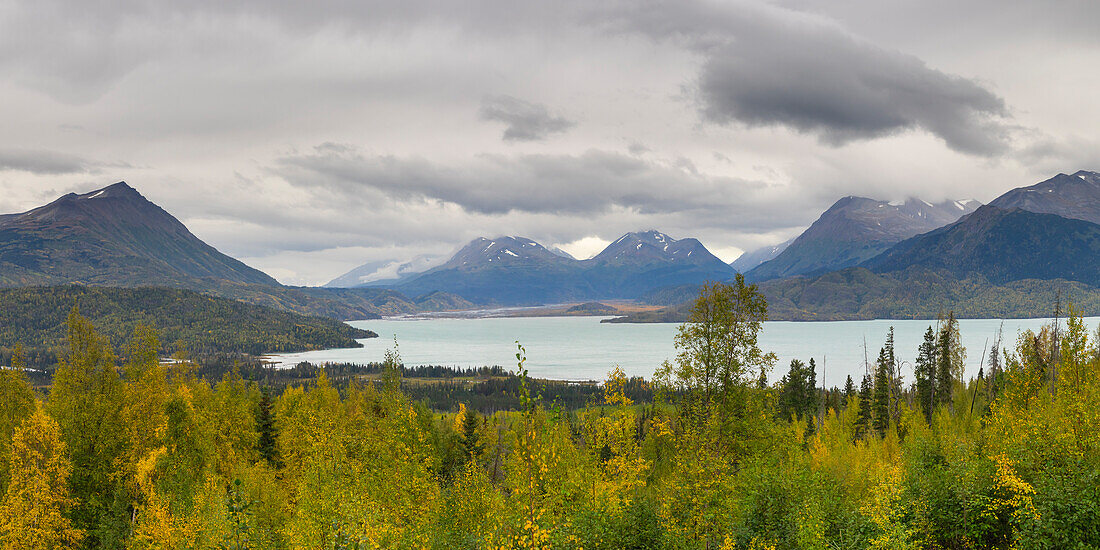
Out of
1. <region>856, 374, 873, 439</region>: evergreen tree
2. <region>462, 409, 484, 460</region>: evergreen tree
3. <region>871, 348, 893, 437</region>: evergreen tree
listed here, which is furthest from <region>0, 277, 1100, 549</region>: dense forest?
<region>856, 374, 873, 439</region>: evergreen tree

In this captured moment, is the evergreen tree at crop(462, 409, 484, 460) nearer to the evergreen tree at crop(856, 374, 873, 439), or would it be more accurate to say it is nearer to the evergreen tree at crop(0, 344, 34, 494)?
the evergreen tree at crop(0, 344, 34, 494)

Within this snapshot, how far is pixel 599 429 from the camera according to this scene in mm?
30750

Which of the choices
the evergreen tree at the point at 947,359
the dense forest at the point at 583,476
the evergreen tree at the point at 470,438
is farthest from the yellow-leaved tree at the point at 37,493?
the evergreen tree at the point at 947,359

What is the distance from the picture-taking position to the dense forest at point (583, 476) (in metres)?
22.9

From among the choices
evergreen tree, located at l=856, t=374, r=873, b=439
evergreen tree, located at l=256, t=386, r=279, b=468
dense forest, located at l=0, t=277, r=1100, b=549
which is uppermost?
dense forest, located at l=0, t=277, r=1100, b=549

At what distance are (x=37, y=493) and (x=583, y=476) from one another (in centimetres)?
3188

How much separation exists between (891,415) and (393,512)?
75.7 meters

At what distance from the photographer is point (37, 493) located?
110 ft

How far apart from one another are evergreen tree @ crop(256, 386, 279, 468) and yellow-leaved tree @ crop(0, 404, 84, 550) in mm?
20712

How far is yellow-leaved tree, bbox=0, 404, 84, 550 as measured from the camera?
106 ft

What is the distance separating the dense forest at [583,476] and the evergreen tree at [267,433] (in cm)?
649

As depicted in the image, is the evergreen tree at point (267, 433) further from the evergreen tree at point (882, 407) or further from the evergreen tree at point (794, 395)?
the evergreen tree at point (882, 407)

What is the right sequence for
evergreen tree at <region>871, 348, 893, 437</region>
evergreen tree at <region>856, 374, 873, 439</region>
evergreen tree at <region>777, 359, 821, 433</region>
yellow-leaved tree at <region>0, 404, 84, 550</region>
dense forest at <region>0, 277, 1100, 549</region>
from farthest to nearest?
evergreen tree at <region>777, 359, 821, 433</region> < evergreen tree at <region>856, 374, 873, 439</region> < evergreen tree at <region>871, 348, 893, 437</region> < yellow-leaved tree at <region>0, 404, 84, 550</region> < dense forest at <region>0, 277, 1100, 549</region>

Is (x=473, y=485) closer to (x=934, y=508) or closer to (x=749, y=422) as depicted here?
(x=749, y=422)
